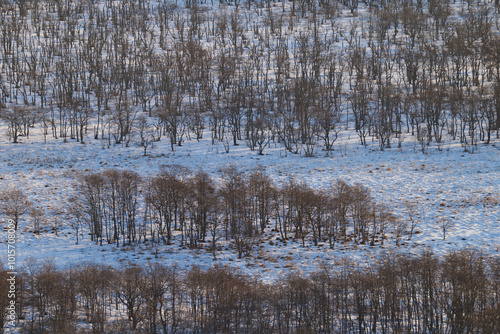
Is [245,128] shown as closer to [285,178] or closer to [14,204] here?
[285,178]

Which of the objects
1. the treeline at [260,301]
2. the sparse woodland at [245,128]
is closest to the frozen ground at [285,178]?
the sparse woodland at [245,128]

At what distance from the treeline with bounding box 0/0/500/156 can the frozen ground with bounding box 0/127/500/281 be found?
253 centimetres

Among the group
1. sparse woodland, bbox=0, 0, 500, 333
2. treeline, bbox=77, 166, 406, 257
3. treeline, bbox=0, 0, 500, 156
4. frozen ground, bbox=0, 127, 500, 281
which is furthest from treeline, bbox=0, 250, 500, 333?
treeline, bbox=0, 0, 500, 156

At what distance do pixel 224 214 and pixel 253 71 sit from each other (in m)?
36.9

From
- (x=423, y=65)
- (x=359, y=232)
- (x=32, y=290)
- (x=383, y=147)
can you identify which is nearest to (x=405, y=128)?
(x=383, y=147)

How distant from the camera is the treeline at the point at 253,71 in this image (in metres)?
54.4

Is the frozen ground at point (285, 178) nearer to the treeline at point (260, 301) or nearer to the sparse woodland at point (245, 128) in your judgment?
the sparse woodland at point (245, 128)

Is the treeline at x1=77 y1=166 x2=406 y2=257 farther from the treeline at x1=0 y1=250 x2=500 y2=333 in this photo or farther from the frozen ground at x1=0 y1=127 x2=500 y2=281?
the treeline at x1=0 y1=250 x2=500 y2=333

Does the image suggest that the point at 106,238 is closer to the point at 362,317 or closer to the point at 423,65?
the point at 362,317

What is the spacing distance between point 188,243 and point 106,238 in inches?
251

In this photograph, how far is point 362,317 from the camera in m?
25.8

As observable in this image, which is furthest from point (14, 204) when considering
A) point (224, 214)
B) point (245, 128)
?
point (245, 128)

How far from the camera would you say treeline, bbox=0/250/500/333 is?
82.6 ft

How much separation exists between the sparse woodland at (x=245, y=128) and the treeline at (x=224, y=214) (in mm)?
200
